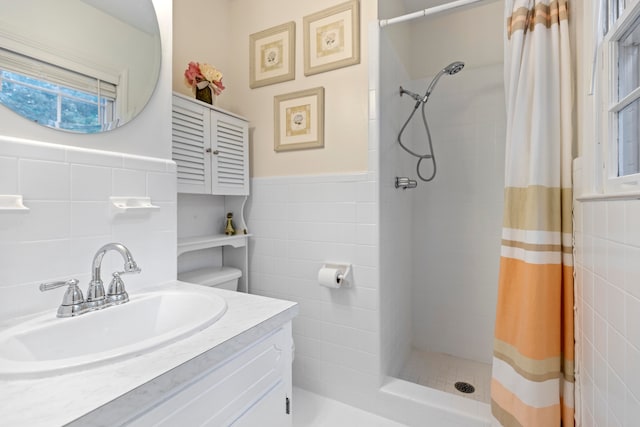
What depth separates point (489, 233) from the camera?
80.7 inches

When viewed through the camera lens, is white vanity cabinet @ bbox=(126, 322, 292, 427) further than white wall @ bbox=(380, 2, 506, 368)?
No

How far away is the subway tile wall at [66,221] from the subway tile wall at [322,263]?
760mm

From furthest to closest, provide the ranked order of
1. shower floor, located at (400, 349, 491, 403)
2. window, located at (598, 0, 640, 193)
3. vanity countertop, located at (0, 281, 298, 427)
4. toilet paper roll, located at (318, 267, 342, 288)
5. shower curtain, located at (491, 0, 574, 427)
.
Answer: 1. shower floor, located at (400, 349, 491, 403)
2. toilet paper roll, located at (318, 267, 342, 288)
3. shower curtain, located at (491, 0, 574, 427)
4. window, located at (598, 0, 640, 193)
5. vanity countertop, located at (0, 281, 298, 427)

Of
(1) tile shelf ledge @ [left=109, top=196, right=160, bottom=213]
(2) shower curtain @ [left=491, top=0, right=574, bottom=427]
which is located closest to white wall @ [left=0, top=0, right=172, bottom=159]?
(1) tile shelf ledge @ [left=109, top=196, right=160, bottom=213]

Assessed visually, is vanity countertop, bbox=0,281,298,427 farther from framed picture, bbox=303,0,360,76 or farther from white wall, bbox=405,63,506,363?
white wall, bbox=405,63,506,363

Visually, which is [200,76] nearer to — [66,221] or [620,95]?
[66,221]

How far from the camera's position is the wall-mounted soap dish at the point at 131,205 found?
1.02 m

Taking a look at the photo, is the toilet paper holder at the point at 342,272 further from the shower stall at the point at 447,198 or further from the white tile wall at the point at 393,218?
the shower stall at the point at 447,198

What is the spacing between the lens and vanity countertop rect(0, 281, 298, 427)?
1.48ft

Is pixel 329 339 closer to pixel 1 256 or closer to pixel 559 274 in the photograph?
pixel 559 274

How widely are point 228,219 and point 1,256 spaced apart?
3.73 ft

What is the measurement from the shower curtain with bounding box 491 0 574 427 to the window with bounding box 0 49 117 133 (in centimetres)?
161

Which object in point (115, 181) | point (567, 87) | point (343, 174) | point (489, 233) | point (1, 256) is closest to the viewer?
point (1, 256)

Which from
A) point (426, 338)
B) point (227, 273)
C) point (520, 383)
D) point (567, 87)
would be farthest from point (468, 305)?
point (227, 273)
